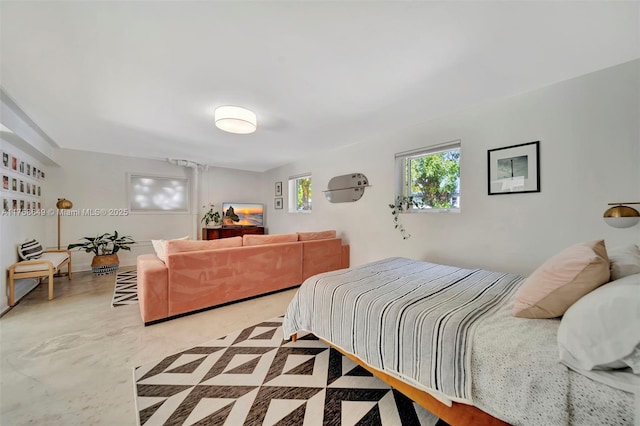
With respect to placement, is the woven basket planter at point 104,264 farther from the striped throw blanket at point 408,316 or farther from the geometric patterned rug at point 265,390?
the striped throw blanket at point 408,316

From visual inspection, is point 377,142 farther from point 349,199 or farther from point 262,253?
point 262,253

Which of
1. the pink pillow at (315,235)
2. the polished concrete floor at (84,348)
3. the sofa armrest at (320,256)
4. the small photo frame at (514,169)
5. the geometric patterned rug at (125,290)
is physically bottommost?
the polished concrete floor at (84,348)

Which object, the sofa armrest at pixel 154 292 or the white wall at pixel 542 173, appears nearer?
the white wall at pixel 542 173

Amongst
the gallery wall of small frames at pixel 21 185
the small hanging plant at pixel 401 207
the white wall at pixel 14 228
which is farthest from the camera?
the small hanging plant at pixel 401 207

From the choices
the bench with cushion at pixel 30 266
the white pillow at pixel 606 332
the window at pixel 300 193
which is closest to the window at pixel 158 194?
the bench with cushion at pixel 30 266

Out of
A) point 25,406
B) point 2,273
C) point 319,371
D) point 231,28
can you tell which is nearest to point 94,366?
point 25,406

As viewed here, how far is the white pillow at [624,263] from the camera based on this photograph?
110 cm

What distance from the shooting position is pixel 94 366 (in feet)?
5.57

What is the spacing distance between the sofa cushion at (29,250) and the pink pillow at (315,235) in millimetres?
3628

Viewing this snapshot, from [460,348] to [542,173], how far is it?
2155 millimetres

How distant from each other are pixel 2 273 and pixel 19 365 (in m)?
1.74

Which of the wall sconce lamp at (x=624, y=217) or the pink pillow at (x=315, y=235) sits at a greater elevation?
the wall sconce lamp at (x=624, y=217)

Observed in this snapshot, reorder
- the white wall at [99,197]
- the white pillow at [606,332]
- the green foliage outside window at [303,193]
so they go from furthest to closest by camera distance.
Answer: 1. the green foliage outside window at [303,193]
2. the white wall at [99,197]
3. the white pillow at [606,332]

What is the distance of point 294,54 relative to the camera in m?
1.75
